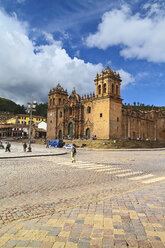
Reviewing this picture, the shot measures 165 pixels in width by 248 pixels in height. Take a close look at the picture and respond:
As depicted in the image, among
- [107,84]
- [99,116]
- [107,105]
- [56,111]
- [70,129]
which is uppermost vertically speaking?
[107,84]

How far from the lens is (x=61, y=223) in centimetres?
344

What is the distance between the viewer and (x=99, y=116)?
3978cm

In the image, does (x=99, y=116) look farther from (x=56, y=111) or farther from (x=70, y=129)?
(x=56, y=111)

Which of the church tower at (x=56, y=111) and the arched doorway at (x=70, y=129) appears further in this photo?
the church tower at (x=56, y=111)

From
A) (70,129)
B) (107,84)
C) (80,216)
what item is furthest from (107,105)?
(80,216)

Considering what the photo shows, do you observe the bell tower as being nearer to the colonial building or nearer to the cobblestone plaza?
the colonial building

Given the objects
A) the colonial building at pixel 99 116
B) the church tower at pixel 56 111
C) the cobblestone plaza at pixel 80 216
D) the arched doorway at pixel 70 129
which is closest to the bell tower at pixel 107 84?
the colonial building at pixel 99 116

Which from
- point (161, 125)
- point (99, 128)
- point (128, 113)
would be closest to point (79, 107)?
point (99, 128)

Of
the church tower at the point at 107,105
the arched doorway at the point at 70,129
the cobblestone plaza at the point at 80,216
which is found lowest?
the cobblestone plaza at the point at 80,216

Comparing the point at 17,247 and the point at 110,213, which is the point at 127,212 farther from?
the point at 17,247

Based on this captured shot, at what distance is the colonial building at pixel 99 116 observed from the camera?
127 feet

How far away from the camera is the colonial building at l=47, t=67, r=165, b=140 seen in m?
38.7

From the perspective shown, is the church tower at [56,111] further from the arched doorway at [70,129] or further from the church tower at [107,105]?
the church tower at [107,105]

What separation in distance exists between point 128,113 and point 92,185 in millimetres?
43122
